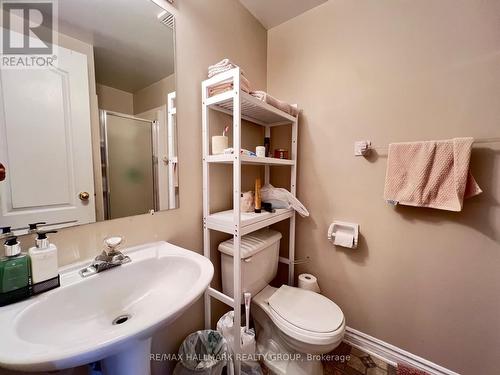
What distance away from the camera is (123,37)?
0.83 meters

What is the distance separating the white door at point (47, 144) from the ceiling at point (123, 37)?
9 cm

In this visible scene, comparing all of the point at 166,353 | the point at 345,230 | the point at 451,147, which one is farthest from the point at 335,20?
the point at 166,353

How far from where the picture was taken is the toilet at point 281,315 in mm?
945

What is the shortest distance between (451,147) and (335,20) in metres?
1.03

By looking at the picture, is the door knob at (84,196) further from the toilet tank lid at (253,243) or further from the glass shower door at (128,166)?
the toilet tank lid at (253,243)

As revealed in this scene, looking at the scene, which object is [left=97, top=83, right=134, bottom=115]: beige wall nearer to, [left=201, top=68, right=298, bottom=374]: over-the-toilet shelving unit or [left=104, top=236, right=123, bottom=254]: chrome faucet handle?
[left=201, top=68, right=298, bottom=374]: over-the-toilet shelving unit

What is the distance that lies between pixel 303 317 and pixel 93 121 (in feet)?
4.20

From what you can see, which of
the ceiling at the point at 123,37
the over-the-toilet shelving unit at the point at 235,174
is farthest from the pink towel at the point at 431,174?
the ceiling at the point at 123,37

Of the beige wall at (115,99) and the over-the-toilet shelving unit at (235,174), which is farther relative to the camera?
the over-the-toilet shelving unit at (235,174)

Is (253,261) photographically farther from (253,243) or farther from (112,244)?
(112,244)

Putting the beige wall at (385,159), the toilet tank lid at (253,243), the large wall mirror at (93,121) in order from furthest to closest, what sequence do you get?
the toilet tank lid at (253,243)
the beige wall at (385,159)
the large wall mirror at (93,121)

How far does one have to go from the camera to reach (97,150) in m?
0.73

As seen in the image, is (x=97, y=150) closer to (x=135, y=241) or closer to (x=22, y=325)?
(x=135, y=241)

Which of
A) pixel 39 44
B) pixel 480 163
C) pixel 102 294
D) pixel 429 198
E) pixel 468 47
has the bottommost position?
pixel 102 294
